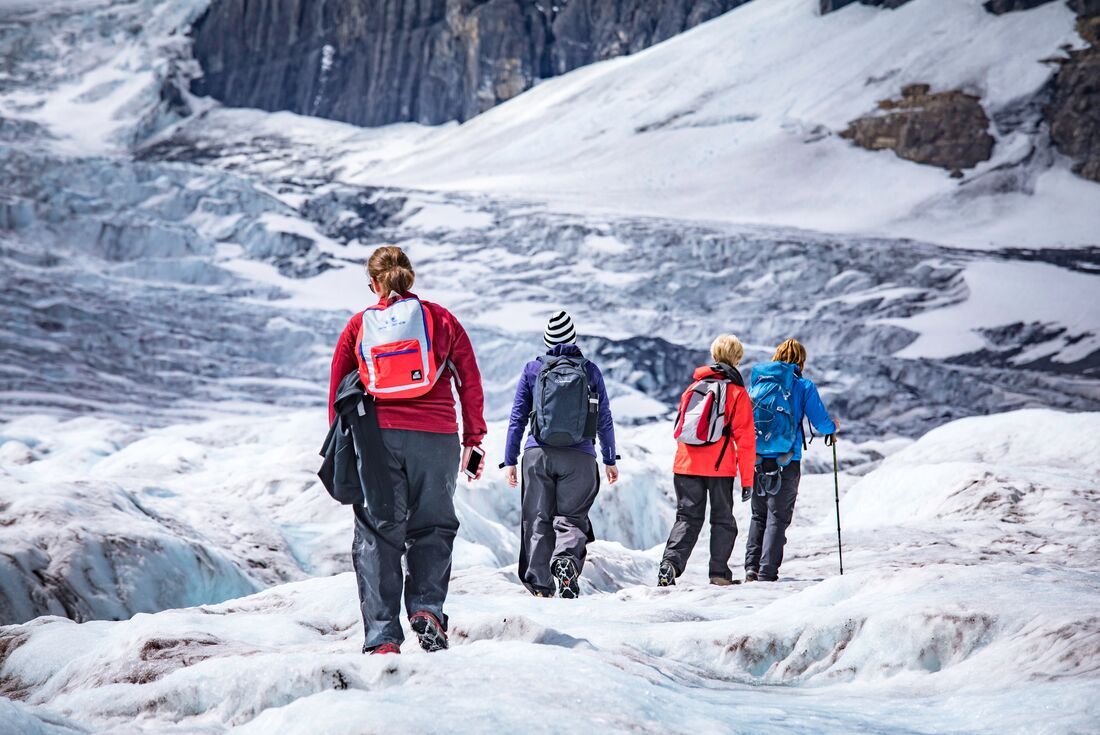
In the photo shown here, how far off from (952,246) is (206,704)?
124 ft

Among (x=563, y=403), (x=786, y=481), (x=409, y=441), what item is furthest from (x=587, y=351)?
(x=409, y=441)

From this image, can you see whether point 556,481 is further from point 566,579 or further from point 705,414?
point 705,414

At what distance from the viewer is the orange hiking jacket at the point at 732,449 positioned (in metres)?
5.39

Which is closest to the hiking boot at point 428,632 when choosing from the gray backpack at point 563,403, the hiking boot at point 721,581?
the gray backpack at point 563,403

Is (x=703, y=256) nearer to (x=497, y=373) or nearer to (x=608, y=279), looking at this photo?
(x=608, y=279)

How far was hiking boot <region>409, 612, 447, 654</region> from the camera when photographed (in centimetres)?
341

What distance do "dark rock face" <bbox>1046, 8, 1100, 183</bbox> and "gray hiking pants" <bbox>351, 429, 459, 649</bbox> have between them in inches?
1825

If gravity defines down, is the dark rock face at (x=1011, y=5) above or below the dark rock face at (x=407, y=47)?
below

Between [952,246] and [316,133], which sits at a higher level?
[316,133]

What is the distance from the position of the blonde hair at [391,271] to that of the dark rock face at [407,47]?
7214 centimetres

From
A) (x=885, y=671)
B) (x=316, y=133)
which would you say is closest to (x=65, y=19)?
(x=316, y=133)

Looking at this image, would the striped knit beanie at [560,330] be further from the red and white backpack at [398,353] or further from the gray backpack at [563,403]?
the red and white backpack at [398,353]

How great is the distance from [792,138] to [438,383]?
47.6 meters

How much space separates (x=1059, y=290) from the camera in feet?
102
